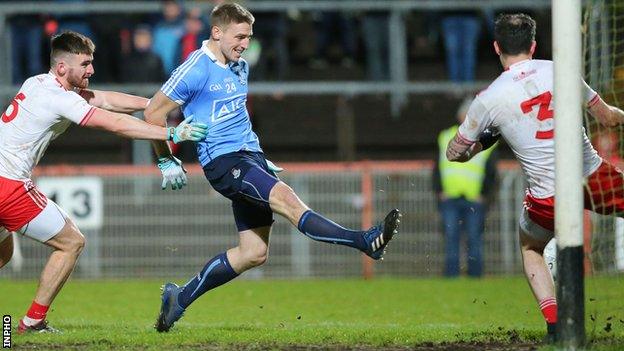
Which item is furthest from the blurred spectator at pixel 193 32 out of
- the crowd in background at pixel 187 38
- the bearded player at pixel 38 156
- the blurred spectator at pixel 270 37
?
the bearded player at pixel 38 156

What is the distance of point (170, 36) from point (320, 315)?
8.22 meters

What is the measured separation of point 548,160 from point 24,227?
13.3ft

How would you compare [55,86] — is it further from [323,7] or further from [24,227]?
[323,7]

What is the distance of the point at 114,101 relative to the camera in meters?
10.4

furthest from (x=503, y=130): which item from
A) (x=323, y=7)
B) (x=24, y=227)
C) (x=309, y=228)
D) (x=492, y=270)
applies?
(x=323, y=7)

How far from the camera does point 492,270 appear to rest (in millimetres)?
17672

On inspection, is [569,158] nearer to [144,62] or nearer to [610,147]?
[610,147]

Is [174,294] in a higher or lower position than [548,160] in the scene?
lower

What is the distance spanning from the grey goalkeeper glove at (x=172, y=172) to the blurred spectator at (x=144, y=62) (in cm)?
1025

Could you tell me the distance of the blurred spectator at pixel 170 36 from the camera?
19844mm

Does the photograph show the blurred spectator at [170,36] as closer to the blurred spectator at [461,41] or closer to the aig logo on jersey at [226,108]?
the blurred spectator at [461,41]

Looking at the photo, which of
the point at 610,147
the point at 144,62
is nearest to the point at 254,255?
the point at 610,147

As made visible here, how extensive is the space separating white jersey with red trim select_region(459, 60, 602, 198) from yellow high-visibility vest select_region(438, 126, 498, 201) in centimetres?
810

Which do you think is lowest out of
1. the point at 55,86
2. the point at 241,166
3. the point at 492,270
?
the point at 492,270
